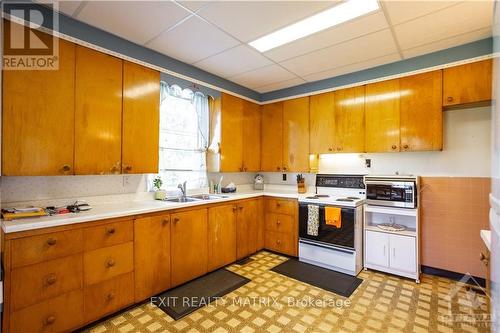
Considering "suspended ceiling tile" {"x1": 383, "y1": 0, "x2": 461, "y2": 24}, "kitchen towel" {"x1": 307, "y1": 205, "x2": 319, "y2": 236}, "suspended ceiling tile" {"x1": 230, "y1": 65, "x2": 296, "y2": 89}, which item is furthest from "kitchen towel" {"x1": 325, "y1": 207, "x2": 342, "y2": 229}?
"suspended ceiling tile" {"x1": 383, "y1": 0, "x2": 461, "y2": 24}

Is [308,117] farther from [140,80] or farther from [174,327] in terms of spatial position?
[174,327]

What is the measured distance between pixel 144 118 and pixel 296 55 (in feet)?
6.28

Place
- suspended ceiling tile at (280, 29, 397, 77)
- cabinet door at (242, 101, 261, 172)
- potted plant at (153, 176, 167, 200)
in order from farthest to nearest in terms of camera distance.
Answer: cabinet door at (242, 101, 261, 172) < potted plant at (153, 176, 167, 200) < suspended ceiling tile at (280, 29, 397, 77)

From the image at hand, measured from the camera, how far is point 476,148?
273 centimetres

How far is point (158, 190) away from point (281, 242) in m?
1.93

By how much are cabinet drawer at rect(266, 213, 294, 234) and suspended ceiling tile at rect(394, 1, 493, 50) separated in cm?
256

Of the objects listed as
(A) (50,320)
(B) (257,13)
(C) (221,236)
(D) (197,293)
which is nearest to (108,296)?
(A) (50,320)

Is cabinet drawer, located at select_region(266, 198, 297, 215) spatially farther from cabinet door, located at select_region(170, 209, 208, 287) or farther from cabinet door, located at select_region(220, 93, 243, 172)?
cabinet door, located at select_region(170, 209, 208, 287)

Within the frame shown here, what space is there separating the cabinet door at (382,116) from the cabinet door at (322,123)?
0.48 meters

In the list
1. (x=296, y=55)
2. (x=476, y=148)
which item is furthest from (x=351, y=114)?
(x=476, y=148)

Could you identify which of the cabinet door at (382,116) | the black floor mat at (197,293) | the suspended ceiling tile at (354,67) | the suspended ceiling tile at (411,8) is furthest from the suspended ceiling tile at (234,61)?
the black floor mat at (197,293)

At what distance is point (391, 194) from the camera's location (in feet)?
9.66

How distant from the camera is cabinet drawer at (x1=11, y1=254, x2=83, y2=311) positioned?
5.31 feet

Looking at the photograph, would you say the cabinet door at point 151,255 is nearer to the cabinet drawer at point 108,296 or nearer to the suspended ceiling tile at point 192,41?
the cabinet drawer at point 108,296
